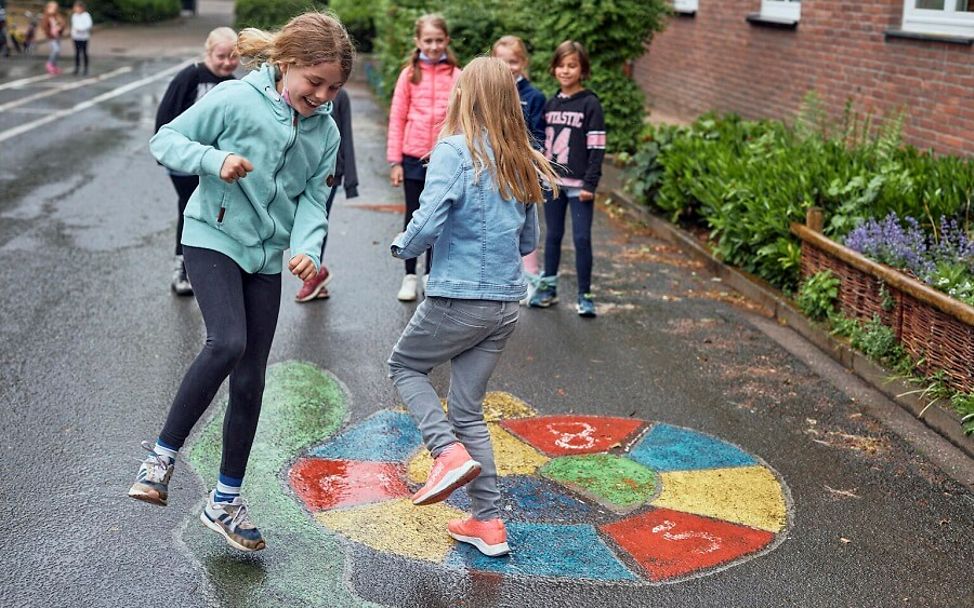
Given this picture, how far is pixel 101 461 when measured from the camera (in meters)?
4.77

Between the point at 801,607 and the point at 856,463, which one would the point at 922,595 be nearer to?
the point at 801,607

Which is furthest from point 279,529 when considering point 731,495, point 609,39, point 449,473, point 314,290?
point 609,39

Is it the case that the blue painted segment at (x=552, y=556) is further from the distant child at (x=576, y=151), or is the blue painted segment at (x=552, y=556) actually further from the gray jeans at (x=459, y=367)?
the distant child at (x=576, y=151)

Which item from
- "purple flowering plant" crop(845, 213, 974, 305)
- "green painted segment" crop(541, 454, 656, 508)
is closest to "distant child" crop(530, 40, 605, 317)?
"purple flowering plant" crop(845, 213, 974, 305)

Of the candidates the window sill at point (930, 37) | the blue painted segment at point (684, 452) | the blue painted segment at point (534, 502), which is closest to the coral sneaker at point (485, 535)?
the blue painted segment at point (534, 502)

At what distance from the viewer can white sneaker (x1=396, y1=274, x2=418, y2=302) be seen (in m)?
7.66

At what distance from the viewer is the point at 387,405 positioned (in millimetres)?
5629

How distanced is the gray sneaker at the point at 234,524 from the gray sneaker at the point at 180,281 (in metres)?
3.66

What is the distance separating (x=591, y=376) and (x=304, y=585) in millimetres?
2829

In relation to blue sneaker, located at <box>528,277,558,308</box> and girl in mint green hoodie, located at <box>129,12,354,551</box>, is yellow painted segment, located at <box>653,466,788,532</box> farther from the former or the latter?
blue sneaker, located at <box>528,277,558,308</box>

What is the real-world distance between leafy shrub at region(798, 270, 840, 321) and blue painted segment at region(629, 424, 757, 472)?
6.65 feet

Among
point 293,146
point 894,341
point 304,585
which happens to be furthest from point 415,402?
point 894,341

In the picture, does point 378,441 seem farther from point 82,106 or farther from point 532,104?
point 82,106

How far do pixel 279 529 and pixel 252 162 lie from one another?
1378mm
